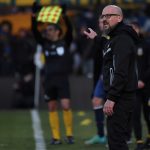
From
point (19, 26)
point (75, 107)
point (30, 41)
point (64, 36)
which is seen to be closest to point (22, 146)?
point (64, 36)

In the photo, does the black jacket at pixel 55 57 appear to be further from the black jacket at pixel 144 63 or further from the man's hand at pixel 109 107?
the man's hand at pixel 109 107

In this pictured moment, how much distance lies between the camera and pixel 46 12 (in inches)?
496

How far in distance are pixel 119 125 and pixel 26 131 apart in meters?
5.87

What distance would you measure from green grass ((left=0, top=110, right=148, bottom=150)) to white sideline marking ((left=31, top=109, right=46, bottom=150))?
7cm

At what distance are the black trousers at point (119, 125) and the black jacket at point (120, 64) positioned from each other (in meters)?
0.10

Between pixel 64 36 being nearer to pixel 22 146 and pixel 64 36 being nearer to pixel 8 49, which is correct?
pixel 22 146

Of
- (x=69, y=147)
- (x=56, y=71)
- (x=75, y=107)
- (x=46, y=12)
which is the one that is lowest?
(x=75, y=107)

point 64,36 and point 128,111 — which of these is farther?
point 64,36

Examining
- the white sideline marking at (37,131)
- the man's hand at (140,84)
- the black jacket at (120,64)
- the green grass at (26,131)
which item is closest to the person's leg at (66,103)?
the green grass at (26,131)

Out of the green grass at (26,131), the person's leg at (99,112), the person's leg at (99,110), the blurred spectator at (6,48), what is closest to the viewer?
the green grass at (26,131)

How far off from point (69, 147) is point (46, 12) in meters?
2.53

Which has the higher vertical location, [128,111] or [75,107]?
[128,111]

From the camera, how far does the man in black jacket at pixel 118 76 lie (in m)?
8.05

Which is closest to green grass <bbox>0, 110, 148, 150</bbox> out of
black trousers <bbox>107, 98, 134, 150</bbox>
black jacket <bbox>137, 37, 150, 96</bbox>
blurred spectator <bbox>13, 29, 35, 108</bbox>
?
blurred spectator <bbox>13, 29, 35, 108</bbox>
